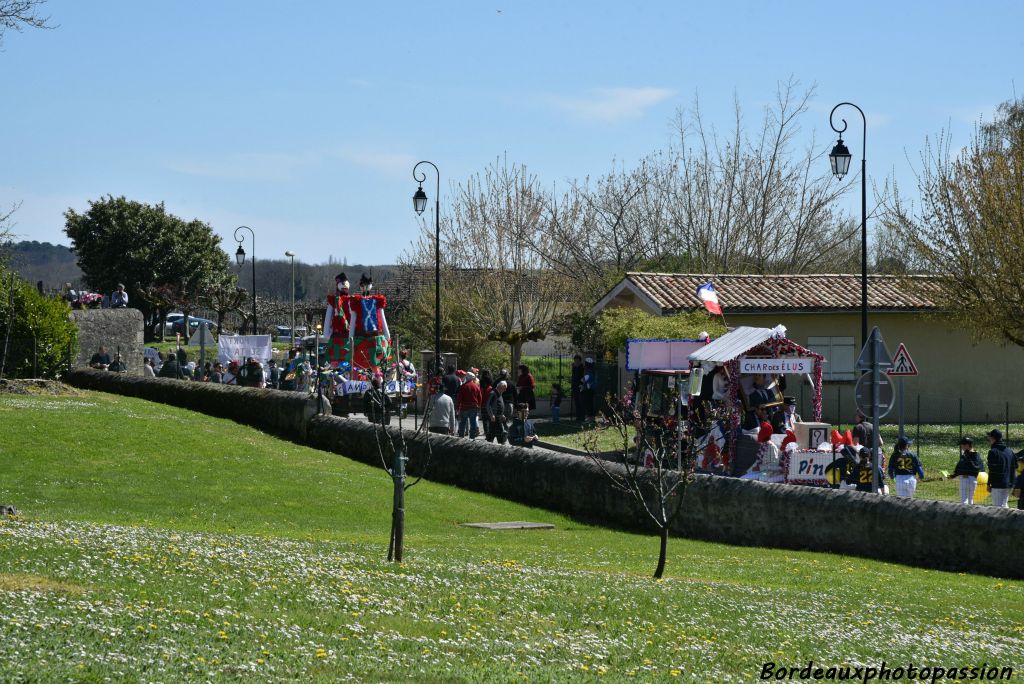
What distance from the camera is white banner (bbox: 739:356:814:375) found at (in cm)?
2370

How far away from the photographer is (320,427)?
27172mm

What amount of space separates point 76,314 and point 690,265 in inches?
981

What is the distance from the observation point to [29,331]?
113 ft

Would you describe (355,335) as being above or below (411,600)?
above

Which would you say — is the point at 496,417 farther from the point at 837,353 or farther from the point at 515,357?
the point at 515,357

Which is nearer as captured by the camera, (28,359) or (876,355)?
(876,355)

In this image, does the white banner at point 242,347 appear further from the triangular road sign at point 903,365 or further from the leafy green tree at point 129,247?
the leafy green tree at point 129,247

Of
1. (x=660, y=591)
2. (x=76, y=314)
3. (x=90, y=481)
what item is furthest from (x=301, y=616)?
(x=76, y=314)

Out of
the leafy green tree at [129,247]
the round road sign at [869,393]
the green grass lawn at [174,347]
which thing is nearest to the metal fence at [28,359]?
the green grass lawn at [174,347]

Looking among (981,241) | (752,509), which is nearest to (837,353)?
(981,241)

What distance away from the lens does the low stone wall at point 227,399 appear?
1105 inches

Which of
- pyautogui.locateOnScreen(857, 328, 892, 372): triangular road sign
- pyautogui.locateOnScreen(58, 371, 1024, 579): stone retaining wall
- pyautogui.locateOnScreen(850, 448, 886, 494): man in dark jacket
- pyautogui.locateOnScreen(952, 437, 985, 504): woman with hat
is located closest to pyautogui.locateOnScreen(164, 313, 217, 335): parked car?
pyautogui.locateOnScreen(58, 371, 1024, 579): stone retaining wall

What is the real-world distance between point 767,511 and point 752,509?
248 mm

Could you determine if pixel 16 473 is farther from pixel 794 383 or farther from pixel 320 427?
pixel 794 383
